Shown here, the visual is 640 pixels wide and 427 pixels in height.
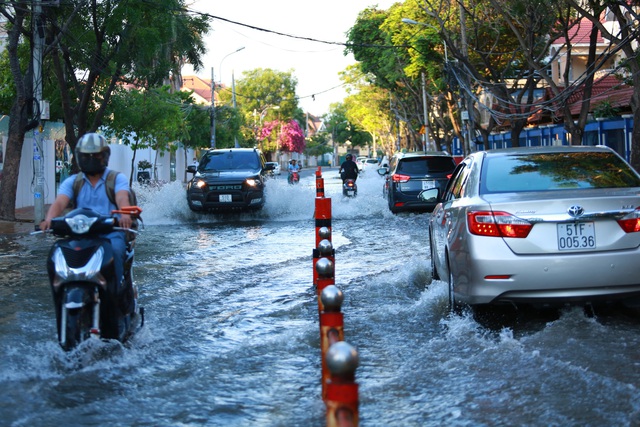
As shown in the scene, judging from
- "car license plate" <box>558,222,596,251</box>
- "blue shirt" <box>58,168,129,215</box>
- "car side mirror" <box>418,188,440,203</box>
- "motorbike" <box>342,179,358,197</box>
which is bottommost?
"motorbike" <box>342,179,358,197</box>

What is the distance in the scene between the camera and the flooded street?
16.3 ft

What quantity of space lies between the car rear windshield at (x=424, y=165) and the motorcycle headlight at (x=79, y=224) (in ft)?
48.3

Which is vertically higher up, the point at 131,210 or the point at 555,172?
the point at 555,172

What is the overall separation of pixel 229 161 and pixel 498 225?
15.1 meters

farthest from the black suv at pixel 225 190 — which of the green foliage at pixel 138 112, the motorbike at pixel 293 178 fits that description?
the motorbike at pixel 293 178

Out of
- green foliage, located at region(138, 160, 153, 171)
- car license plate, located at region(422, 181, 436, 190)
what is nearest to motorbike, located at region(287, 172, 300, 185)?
green foliage, located at region(138, 160, 153, 171)

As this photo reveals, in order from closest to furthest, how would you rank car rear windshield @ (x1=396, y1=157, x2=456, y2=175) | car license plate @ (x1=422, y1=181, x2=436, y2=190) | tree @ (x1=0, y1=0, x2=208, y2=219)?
car license plate @ (x1=422, y1=181, x2=436, y2=190) < car rear windshield @ (x1=396, y1=157, x2=456, y2=175) < tree @ (x1=0, y1=0, x2=208, y2=219)

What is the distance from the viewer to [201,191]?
20.0 metres

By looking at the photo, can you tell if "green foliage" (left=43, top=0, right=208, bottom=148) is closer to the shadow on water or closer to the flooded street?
the flooded street

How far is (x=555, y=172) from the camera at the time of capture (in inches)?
299

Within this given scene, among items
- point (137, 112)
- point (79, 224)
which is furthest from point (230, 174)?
point (79, 224)

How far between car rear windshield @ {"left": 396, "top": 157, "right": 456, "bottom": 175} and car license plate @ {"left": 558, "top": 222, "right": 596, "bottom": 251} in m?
13.4

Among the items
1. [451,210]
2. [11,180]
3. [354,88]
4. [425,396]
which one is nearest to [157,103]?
[11,180]

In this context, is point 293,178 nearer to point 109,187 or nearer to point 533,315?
point 533,315
